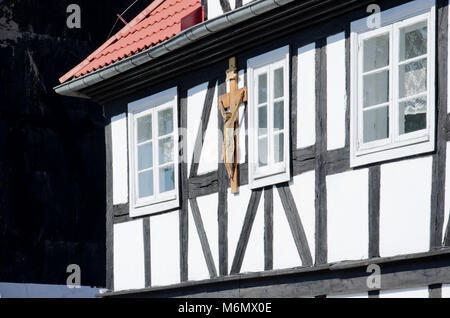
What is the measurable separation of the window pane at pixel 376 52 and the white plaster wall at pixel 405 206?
1.05 metres

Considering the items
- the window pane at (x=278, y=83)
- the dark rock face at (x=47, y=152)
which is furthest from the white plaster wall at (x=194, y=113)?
the dark rock face at (x=47, y=152)

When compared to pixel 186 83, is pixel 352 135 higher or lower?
lower

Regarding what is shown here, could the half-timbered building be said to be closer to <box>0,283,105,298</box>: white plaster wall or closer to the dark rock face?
the dark rock face

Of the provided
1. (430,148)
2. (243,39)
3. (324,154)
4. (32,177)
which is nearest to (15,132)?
(32,177)

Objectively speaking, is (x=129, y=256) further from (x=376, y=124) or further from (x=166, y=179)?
(x=376, y=124)

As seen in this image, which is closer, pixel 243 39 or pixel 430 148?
pixel 430 148

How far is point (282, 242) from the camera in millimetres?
12211

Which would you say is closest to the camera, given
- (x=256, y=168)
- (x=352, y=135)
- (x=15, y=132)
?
(x=352, y=135)

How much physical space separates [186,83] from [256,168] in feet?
6.52

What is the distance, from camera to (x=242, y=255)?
12867 millimetres

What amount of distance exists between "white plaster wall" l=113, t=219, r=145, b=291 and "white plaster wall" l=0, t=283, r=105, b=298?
622cm
